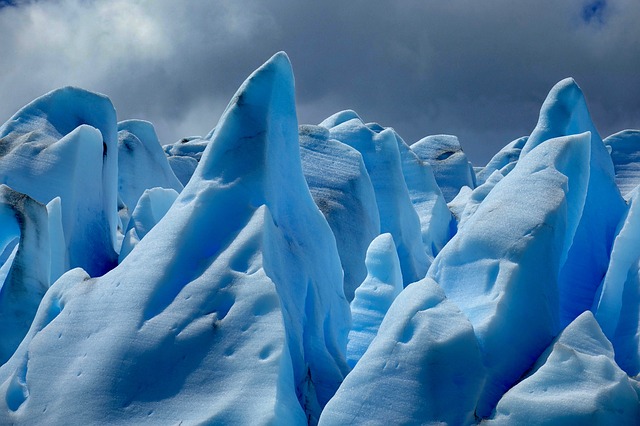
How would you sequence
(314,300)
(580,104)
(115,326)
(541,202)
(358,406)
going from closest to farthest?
1. (358,406)
2. (115,326)
3. (541,202)
4. (314,300)
5. (580,104)

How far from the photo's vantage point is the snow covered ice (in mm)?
4992

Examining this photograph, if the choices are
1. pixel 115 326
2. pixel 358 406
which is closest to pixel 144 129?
pixel 115 326

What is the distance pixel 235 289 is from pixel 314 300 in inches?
51.4

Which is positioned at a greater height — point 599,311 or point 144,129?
point 144,129

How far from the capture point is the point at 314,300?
21.7 ft

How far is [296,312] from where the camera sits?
6.26 m

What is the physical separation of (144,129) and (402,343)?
1150 cm

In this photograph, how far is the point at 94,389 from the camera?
5172 millimetres

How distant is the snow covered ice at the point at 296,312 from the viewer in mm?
4992

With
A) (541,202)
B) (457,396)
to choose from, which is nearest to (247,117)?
(541,202)

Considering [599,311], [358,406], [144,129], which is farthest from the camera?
[144,129]

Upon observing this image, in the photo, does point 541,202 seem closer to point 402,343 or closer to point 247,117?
point 402,343

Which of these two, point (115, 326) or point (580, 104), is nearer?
point (115, 326)

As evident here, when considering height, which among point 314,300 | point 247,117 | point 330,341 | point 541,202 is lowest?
point 330,341
